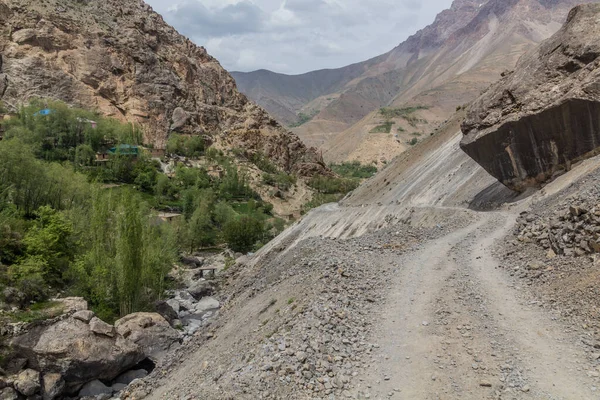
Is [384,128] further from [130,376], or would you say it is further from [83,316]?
[130,376]

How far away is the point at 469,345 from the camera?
9.05 meters

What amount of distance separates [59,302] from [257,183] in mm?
71993

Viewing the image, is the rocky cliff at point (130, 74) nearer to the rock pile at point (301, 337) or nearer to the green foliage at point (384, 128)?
the green foliage at point (384, 128)

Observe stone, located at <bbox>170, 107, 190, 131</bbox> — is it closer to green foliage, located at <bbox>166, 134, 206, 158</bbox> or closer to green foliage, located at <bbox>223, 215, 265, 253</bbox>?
green foliage, located at <bbox>166, 134, 206, 158</bbox>

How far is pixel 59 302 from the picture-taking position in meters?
19.2

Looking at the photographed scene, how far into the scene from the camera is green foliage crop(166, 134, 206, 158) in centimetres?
9094

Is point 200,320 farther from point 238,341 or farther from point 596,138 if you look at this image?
point 596,138

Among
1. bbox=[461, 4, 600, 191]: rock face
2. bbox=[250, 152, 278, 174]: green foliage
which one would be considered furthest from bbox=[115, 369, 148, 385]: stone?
bbox=[250, 152, 278, 174]: green foliage

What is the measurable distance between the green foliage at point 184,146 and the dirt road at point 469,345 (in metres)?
84.7

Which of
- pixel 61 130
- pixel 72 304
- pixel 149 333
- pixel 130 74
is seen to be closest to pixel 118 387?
pixel 149 333

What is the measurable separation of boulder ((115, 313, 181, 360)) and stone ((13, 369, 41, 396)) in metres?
3.56

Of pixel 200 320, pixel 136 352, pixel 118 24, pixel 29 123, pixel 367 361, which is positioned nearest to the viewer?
pixel 367 361

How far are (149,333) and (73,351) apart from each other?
4.08 metres

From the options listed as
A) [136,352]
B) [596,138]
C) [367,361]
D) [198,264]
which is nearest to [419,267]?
[367,361]
